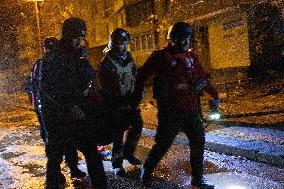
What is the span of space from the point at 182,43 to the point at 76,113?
58.2 inches

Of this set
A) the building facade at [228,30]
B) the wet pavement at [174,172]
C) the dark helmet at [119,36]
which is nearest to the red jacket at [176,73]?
the dark helmet at [119,36]

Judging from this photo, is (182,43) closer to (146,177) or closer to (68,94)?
(68,94)

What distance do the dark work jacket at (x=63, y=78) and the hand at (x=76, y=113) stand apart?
0.05 metres

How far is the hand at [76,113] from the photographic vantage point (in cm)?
409

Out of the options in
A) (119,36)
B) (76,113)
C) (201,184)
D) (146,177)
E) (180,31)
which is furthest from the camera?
(119,36)

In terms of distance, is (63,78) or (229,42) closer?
(63,78)

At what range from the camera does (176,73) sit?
464cm

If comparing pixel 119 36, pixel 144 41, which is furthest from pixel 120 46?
pixel 144 41

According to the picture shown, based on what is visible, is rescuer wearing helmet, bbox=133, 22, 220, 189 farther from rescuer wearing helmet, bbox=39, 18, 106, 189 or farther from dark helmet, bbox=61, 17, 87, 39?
dark helmet, bbox=61, 17, 87, 39

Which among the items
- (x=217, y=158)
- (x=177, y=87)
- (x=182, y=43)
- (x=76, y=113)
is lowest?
(x=217, y=158)

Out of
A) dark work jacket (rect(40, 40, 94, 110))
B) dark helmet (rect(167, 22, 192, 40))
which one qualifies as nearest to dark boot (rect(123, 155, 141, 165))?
dark work jacket (rect(40, 40, 94, 110))

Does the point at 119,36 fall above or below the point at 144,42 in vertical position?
below

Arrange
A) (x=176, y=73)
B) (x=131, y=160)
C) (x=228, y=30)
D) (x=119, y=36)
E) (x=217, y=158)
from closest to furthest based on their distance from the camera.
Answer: (x=176, y=73)
(x=119, y=36)
(x=131, y=160)
(x=217, y=158)
(x=228, y=30)

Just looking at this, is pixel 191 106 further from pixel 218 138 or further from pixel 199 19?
pixel 199 19
